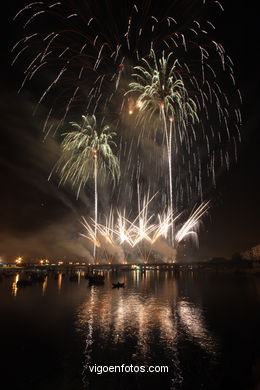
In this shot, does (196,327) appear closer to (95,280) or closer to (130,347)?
(130,347)

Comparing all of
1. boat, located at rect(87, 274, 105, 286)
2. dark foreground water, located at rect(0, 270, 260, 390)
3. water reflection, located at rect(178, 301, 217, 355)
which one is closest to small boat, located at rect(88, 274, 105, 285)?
boat, located at rect(87, 274, 105, 286)

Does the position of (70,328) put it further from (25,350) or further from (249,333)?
(249,333)

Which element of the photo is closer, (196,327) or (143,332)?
(143,332)

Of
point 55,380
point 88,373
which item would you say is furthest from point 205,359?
point 55,380

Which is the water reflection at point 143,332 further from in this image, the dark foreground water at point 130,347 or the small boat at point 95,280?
the small boat at point 95,280

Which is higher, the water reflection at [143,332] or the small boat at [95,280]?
the small boat at [95,280]

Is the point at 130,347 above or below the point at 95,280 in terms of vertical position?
below

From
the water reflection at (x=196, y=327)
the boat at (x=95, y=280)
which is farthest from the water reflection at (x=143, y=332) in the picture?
the boat at (x=95, y=280)

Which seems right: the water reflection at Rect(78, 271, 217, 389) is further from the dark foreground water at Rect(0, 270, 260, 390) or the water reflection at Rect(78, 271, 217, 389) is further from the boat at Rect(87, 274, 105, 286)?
the boat at Rect(87, 274, 105, 286)

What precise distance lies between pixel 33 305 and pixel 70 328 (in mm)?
17012

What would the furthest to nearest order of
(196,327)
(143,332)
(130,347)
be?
(196,327) < (143,332) < (130,347)

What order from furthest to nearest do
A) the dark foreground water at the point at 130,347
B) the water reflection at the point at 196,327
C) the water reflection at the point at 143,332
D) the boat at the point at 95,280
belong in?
the boat at the point at 95,280 < the water reflection at the point at 196,327 < the water reflection at the point at 143,332 < the dark foreground water at the point at 130,347

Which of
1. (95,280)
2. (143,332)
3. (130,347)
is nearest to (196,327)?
(143,332)

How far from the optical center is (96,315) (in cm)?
3706
